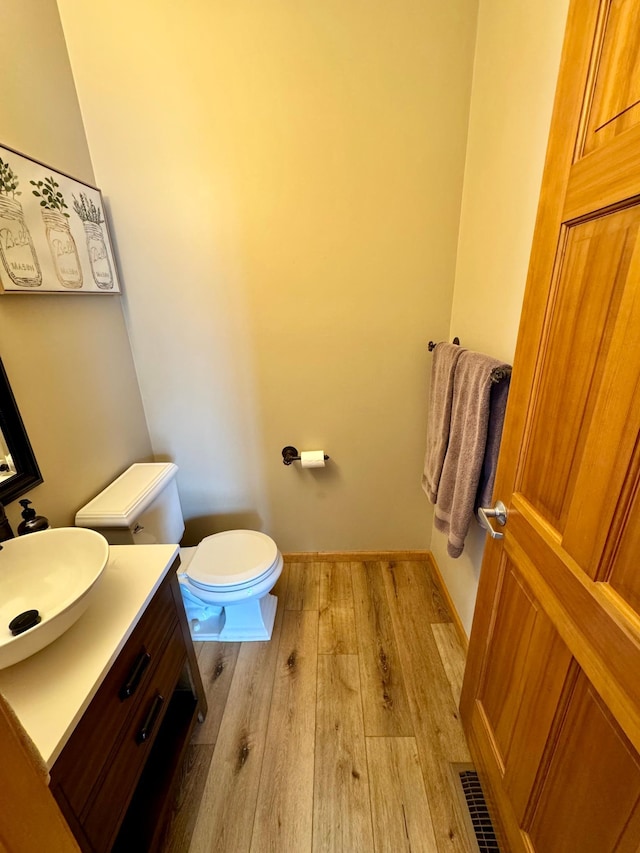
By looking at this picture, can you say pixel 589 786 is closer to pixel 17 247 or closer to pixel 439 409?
pixel 439 409

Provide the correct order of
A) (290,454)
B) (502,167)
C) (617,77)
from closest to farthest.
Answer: (617,77)
(502,167)
(290,454)

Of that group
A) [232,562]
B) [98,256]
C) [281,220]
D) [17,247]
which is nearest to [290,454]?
[232,562]

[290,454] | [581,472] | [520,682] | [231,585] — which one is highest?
[581,472]

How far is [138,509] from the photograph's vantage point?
1383mm

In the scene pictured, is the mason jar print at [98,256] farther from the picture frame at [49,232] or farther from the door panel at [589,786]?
the door panel at [589,786]

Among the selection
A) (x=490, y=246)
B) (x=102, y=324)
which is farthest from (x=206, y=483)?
(x=490, y=246)

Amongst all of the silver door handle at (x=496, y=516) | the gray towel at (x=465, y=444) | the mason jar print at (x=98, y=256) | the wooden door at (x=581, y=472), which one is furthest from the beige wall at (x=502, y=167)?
the mason jar print at (x=98, y=256)

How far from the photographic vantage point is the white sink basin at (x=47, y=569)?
2.89 ft

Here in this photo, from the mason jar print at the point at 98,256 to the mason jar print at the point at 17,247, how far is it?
11.3 inches

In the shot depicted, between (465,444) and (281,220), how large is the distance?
121 centimetres

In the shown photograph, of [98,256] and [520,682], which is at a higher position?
[98,256]

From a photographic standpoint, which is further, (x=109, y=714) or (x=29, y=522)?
(x=29, y=522)

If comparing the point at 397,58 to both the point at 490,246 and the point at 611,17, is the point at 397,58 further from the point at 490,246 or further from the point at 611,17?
the point at 611,17

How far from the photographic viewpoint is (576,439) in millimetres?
693
